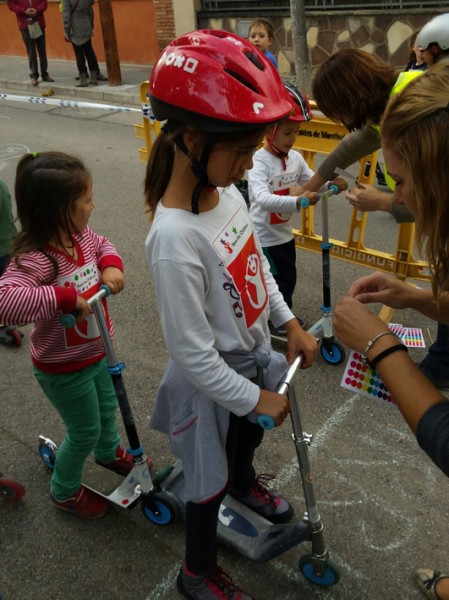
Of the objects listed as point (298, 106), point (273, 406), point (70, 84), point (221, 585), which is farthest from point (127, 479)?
point (70, 84)

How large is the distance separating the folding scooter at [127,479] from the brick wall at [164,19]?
41.1 feet

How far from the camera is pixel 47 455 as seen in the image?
9.83ft

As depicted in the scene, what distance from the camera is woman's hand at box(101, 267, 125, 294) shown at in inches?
95.5

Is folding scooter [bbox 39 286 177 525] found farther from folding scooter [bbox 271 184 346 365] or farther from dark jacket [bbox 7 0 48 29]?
dark jacket [bbox 7 0 48 29]

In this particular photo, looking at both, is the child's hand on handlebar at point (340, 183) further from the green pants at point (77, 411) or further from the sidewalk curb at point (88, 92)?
the sidewalk curb at point (88, 92)

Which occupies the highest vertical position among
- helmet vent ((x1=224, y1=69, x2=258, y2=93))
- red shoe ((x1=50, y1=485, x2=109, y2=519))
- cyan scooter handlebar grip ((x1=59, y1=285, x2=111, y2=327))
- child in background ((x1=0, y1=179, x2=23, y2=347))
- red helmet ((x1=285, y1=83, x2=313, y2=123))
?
helmet vent ((x1=224, y1=69, x2=258, y2=93))

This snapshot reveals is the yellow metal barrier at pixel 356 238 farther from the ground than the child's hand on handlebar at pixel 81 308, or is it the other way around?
the child's hand on handlebar at pixel 81 308

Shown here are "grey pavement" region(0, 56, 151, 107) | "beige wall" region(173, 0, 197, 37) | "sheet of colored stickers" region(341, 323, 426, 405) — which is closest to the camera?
"sheet of colored stickers" region(341, 323, 426, 405)

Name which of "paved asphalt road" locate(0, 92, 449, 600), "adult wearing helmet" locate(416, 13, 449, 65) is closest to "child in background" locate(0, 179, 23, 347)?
"paved asphalt road" locate(0, 92, 449, 600)

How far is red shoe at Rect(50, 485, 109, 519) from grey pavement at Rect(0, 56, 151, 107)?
10414 mm

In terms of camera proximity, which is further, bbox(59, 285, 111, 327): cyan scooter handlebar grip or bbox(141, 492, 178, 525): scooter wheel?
bbox(141, 492, 178, 525): scooter wheel

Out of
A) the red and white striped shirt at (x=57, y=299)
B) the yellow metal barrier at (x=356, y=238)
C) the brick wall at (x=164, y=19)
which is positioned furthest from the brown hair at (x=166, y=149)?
the brick wall at (x=164, y=19)

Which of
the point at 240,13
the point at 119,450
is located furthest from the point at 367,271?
the point at 240,13

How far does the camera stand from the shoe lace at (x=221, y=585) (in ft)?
7.43
